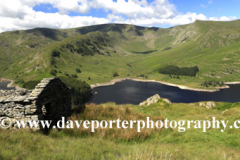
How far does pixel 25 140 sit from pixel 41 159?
3.09 m

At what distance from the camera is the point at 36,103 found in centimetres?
1150

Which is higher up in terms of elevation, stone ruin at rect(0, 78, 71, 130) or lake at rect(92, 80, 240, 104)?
stone ruin at rect(0, 78, 71, 130)

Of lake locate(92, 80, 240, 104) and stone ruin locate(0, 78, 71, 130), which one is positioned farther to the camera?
lake locate(92, 80, 240, 104)

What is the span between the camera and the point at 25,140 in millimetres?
7238

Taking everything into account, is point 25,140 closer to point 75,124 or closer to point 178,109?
point 75,124

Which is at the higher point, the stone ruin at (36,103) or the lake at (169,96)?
the stone ruin at (36,103)

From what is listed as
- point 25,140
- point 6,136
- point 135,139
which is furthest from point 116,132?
point 6,136

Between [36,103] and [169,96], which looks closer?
[36,103]

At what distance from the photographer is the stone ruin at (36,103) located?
1134cm

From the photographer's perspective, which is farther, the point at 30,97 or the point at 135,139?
the point at 30,97

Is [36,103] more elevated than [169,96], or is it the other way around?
[36,103]

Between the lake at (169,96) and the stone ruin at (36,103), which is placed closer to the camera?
the stone ruin at (36,103)

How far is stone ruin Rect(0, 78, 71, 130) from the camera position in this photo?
447 inches

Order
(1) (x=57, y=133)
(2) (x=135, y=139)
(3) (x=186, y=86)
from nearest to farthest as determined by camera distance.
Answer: (2) (x=135, y=139), (1) (x=57, y=133), (3) (x=186, y=86)
